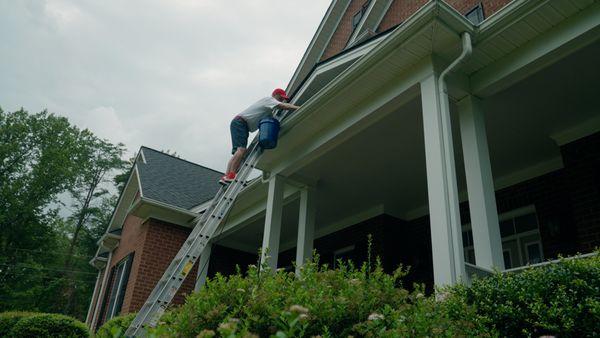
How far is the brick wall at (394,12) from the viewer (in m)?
7.43

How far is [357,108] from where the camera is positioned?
17.5ft

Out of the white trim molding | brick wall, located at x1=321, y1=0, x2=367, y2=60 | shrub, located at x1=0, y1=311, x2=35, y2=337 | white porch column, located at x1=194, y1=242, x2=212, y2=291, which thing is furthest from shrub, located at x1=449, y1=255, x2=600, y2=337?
shrub, located at x1=0, y1=311, x2=35, y2=337

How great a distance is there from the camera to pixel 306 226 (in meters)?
6.80

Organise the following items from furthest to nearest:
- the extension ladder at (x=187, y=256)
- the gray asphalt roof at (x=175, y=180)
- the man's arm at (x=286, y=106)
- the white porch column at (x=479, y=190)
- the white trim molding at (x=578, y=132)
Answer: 1. the gray asphalt roof at (x=175, y=180)
2. the man's arm at (x=286, y=106)
3. the white trim molding at (x=578, y=132)
4. the extension ladder at (x=187, y=256)
5. the white porch column at (x=479, y=190)

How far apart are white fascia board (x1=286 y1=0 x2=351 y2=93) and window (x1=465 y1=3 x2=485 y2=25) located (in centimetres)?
564

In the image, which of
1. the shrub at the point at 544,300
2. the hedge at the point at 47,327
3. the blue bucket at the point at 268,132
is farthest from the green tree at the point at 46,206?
the shrub at the point at 544,300

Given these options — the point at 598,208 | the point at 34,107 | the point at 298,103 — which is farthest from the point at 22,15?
the point at 598,208

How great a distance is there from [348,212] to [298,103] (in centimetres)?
285

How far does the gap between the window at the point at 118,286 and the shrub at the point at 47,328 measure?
5.35 ft

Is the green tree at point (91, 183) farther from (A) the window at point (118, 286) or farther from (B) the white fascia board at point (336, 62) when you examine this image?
(B) the white fascia board at point (336, 62)

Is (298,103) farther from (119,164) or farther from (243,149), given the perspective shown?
(119,164)

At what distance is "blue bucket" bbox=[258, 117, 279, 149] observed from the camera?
607 centimetres

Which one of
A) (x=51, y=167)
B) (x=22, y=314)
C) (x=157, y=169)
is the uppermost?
(x=51, y=167)

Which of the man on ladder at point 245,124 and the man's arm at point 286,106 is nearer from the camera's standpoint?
the man's arm at point 286,106
